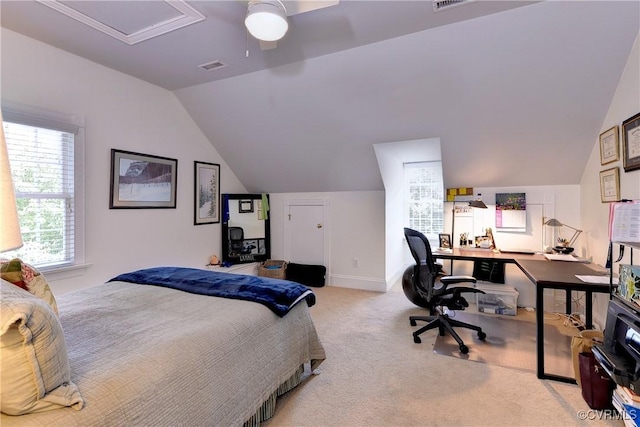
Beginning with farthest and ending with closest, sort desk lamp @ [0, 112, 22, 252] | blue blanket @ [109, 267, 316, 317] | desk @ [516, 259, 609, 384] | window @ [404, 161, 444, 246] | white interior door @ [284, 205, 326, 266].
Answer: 1. window @ [404, 161, 444, 246]
2. white interior door @ [284, 205, 326, 266]
3. desk @ [516, 259, 609, 384]
4. blue blanket @ [109, 267, 316, 317]
5. desk lamp @ [0, 112, 22, 252]

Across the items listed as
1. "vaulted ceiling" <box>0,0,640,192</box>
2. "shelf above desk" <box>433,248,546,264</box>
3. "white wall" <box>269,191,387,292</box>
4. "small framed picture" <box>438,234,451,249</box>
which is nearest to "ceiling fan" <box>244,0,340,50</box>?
"vaulted ceiling" <box>0,0,640,192</box>

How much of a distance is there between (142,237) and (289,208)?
7.06ft

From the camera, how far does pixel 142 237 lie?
11.5ft

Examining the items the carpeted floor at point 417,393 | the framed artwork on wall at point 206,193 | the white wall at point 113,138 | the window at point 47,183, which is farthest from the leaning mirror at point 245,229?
the carpeted floor at point 417,393

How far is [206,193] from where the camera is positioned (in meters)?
4.32

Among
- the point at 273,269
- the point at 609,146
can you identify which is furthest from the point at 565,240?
the point at 273,269

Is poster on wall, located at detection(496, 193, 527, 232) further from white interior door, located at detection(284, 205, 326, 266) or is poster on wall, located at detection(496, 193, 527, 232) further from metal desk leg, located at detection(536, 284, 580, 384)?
white interior door, located at detection(284, 205, 326, 266)

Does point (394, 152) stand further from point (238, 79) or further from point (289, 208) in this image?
point (238, 79)

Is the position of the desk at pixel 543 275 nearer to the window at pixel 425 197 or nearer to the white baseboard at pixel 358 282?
the white baseboard at pixel 358 282

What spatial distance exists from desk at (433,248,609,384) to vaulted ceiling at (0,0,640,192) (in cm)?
105

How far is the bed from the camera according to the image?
1010mm

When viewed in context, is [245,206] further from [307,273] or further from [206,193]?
[307,273]

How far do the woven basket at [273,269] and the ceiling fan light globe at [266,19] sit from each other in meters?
3.42

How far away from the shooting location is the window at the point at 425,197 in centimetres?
499
